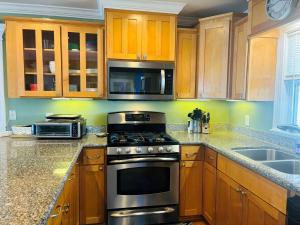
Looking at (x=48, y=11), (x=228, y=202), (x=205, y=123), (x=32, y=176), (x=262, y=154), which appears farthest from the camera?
(x=205, y=123)

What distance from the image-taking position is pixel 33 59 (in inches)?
102

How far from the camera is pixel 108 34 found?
256 cm

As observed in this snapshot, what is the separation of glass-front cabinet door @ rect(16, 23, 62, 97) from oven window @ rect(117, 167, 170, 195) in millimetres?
1174

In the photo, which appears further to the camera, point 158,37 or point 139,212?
point 158,37

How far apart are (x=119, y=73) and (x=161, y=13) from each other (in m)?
0.83

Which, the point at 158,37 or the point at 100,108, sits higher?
the point at 158,37

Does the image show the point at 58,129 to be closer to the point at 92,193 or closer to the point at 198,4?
the point at 92,193

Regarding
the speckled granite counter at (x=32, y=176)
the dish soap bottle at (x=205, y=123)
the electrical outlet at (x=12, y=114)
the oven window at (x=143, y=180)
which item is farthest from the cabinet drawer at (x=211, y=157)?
the electrical outlet at (x=12, y=114)

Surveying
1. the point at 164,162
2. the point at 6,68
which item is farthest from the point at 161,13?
the point at 6,68

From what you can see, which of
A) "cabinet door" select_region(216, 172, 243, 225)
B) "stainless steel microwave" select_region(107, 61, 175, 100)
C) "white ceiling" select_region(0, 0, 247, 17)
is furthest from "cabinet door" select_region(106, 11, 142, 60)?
"cabinet door" select_region(216, 172, 243, 225)

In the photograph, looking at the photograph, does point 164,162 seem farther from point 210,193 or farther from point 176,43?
point 176,43

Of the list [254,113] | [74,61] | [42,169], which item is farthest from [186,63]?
[42,169]

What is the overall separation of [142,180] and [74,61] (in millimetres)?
1519

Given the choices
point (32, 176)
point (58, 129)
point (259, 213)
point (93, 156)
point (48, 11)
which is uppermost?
point (48, 11)
